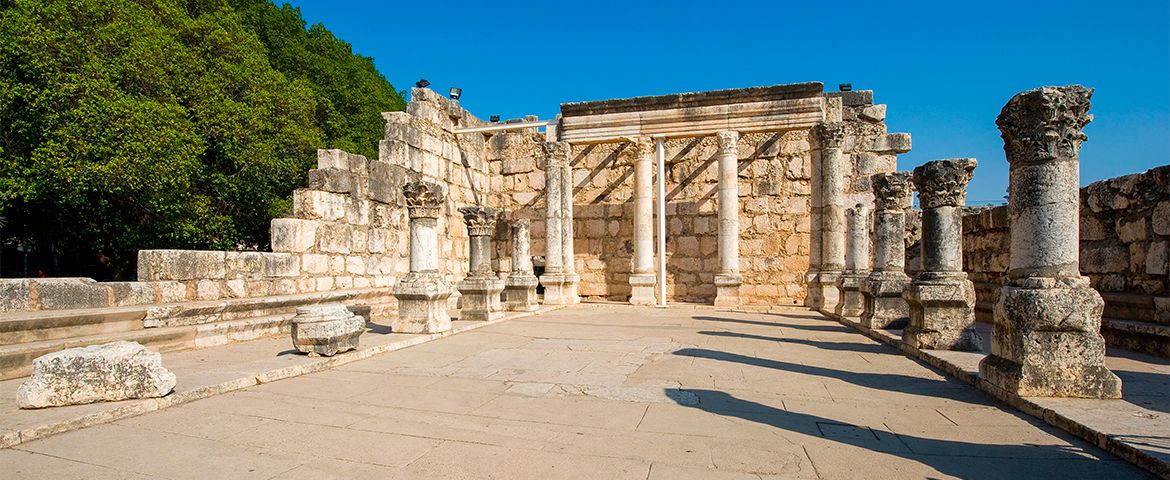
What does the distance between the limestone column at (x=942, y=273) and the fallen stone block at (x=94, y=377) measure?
8.04 meters

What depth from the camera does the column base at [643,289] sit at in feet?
48.5

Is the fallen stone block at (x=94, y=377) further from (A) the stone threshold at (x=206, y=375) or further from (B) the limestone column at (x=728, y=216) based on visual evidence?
(B) the limestone column at (x=728, y=216)

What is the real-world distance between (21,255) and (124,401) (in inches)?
864

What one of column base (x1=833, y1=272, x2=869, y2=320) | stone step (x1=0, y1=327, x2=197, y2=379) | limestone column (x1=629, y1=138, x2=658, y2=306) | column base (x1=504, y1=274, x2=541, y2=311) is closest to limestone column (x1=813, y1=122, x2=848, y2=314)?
column base (x1=833, y1=272, x2=869, y2=320)

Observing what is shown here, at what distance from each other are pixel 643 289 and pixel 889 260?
638cm

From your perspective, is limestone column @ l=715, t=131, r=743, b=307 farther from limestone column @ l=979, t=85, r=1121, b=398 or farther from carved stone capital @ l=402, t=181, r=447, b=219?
limestone column @ l=979, t=85, r=1121, b=398

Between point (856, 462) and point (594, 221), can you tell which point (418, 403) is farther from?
point (594, 221)

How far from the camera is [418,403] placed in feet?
17.4

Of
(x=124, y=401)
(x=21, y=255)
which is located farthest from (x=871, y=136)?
(x=21, y=255)

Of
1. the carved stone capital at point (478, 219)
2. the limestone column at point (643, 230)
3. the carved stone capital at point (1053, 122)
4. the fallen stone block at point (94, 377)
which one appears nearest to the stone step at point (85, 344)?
the fallen stone block at point (94, 377)

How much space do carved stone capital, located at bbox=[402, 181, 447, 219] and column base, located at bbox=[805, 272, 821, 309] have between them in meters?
8.69

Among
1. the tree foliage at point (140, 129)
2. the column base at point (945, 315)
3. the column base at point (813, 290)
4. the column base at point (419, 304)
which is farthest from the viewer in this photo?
the column base at point (813, 290)

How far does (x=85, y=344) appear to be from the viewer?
6.62m

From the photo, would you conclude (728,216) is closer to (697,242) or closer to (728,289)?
(728,289)
